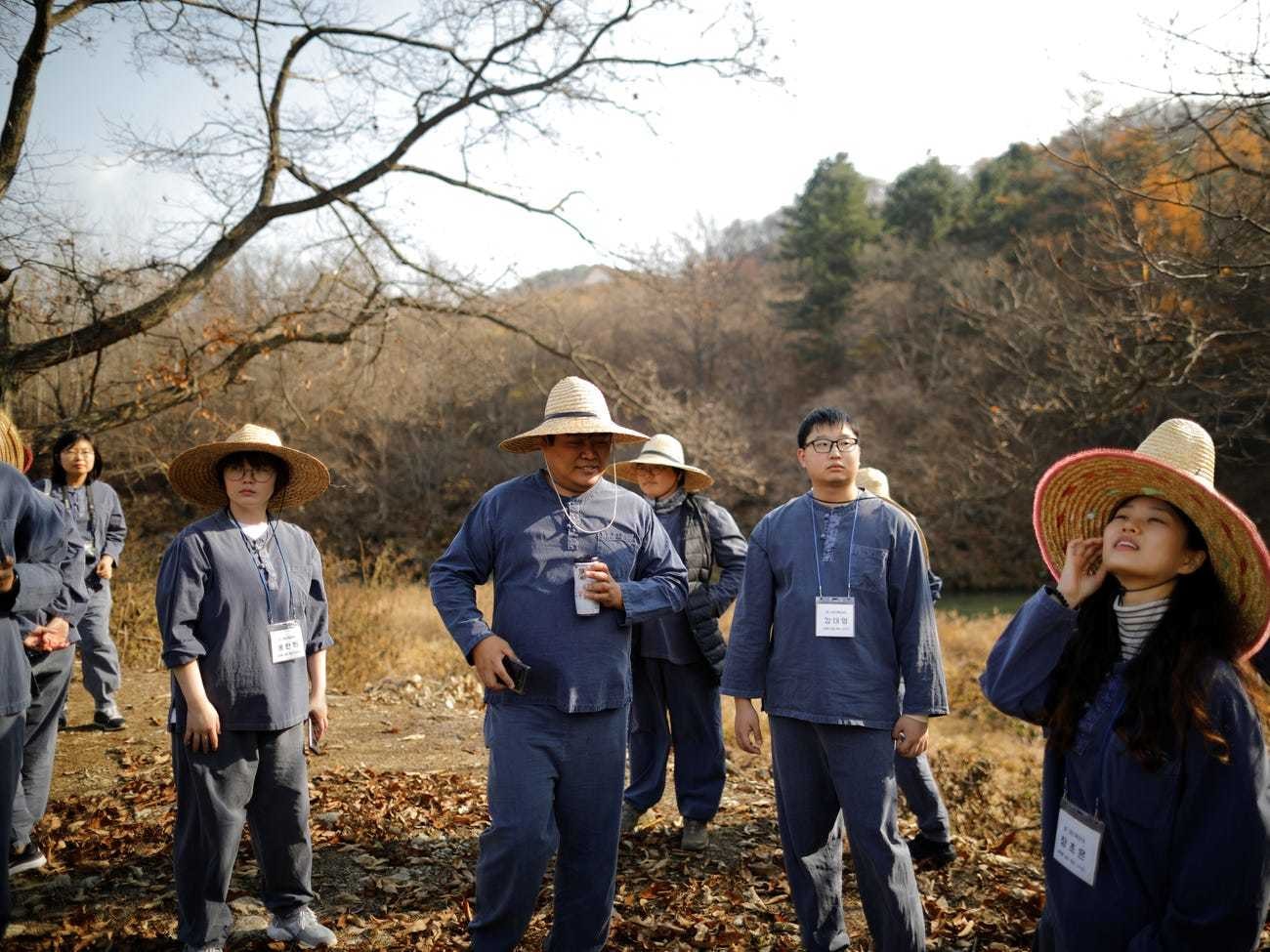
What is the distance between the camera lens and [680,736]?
4.93m

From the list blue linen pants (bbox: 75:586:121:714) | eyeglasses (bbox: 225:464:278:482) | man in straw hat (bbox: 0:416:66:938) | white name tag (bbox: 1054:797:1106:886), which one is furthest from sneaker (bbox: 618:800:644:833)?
blue linen pants (bbox: 75:586:121:714)

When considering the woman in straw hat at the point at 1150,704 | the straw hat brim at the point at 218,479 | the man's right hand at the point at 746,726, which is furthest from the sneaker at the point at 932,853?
the straw hat brim at the point at 218,479

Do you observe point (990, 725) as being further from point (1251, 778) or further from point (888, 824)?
point (1251, 778)

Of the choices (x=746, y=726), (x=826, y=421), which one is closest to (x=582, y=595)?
(x=746, y=726)

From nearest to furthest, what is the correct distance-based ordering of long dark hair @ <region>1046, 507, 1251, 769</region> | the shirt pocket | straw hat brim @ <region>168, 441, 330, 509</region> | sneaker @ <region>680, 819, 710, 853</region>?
long dark hair @ <region>1046, 507, 1251, 769</region>
the shirt pocket
straw hat brim @ <region>168, 441, 330, 509</region>
sneaker @ <region>680, 819, 710, 853</region>

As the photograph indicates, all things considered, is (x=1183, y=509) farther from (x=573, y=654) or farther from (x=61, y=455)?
(x=61, y=455)

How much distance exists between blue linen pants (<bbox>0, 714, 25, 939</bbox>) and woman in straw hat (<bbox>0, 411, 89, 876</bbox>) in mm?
731

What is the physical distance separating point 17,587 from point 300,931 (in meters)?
1.73

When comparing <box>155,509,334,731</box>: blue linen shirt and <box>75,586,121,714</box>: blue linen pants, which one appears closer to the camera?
<box>155,509,334,731</box>: blue linen shirt

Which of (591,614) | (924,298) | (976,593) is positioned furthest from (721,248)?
(591,614)

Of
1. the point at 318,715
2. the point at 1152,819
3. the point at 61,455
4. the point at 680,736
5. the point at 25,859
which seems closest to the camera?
the point at 1152,819

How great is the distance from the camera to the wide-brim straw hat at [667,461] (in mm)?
5043

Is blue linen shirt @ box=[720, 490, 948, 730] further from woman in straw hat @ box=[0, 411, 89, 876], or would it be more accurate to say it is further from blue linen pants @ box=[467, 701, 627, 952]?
woman in straw hat @ box=[0, 411, 89, 876]

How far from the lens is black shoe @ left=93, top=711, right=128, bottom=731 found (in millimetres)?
6965
